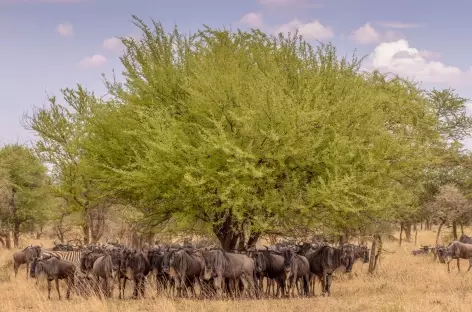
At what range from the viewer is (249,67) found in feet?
72.1

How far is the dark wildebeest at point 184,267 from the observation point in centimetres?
1883

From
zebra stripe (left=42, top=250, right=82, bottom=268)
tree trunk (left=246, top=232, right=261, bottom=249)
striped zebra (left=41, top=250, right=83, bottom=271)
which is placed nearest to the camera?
striped zebra (left=41, top=250, right=83, bottom=271)

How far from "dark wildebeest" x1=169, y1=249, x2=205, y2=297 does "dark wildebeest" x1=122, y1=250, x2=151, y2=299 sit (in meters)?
1.20

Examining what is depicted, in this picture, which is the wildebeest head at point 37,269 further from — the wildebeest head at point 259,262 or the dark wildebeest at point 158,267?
the wildebeest head at point 259,262

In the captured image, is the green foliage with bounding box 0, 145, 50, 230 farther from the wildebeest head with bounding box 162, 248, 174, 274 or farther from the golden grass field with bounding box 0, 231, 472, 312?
the wildebeest head with bounding box 162, 248, 174, 274

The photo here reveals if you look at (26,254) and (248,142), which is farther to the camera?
(26,254)

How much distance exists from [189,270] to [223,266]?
1.18m

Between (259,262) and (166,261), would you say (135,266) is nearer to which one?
(166,261)

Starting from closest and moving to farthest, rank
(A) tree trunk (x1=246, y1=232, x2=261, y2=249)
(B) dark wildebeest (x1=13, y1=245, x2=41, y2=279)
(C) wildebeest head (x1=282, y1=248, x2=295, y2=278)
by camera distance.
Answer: (C) wildebeest head (x1=282, y1=248, x2=295, y2=278)
(A) tree trunk (x1=246, y1=232, x2=261, y2=249)
(B) dark wildebeest (x1=13, y1=245, x2=41, y2=279)

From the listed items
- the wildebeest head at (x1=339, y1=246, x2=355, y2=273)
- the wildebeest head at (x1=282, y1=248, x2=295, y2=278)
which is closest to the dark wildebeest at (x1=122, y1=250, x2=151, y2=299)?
the wildebeest head at (x1=282, y1=248, x2=295, y2=278)

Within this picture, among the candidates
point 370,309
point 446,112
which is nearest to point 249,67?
point 370,309

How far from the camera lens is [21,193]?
46406 mm

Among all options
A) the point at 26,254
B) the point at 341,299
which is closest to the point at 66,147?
the point at 26,254

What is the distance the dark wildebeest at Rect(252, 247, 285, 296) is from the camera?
786 inches
